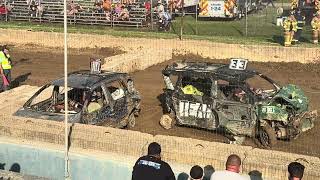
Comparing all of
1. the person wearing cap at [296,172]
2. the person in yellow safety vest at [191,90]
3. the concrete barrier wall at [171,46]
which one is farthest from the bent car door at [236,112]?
the concrete barrier wall at [171,46]

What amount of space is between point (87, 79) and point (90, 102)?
59cm

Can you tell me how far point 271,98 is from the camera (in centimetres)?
1182

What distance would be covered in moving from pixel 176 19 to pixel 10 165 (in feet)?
71.4

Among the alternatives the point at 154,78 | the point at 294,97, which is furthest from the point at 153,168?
the point at 154,78

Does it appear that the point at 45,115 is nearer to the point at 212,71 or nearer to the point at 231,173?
the point at 212,71

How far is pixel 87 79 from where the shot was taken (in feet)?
39.9

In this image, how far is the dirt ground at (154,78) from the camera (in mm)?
12203

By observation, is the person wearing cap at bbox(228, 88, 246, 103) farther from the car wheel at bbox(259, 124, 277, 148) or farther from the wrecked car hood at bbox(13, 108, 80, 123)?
the wrecked car hood at bbox(13, 108, 80, 123)

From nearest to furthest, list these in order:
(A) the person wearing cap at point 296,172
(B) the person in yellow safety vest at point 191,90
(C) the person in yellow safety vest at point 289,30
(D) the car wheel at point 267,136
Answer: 1. (A) the person wearing cap at point 296,172
2. (D) the car wheel at point 267,136
3. (B) the person in yellow safety vest at point 191,90
4. (C) the person in yellow safety vest at point 289,30

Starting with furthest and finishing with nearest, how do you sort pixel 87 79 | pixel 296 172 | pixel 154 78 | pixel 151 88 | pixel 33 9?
pixel 33 9 → pixel 154 78 → pixel 151 88 → pixel 87 79 → pixel 296 172

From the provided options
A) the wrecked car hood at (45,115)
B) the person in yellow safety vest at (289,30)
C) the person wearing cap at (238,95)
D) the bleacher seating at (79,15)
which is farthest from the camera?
the bleacher seating at (79,15)

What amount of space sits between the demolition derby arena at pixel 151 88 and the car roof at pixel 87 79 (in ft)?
4.17

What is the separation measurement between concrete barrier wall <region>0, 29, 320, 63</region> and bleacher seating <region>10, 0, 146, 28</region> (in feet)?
11.5

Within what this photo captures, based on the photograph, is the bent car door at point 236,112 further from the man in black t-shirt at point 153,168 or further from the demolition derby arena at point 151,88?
the man in black t-shirt at point 153,168
